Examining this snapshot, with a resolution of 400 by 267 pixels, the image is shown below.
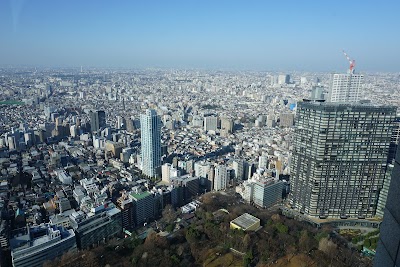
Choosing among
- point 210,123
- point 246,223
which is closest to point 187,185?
point 246,223

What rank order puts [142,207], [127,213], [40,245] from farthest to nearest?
[142,207]
[127,213]
[40,245]

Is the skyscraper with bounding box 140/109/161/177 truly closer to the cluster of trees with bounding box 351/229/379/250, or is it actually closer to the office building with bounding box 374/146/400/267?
the cluster of trees with bounding box 351/229/379/250

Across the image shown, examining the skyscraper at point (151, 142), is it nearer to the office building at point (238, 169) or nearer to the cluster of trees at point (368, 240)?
the office building at point (238, 169)

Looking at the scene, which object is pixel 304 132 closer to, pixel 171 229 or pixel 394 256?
pixel 171 229

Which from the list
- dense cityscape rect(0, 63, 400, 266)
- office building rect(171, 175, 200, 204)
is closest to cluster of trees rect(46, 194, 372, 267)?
dense cityscape rect(0, 63, 400, 266)

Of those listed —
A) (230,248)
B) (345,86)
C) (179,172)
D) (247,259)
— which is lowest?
(230,248)

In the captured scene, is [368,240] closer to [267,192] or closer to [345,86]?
[267,192]

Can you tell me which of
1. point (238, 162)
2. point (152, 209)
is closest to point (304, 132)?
point (238, 162)
